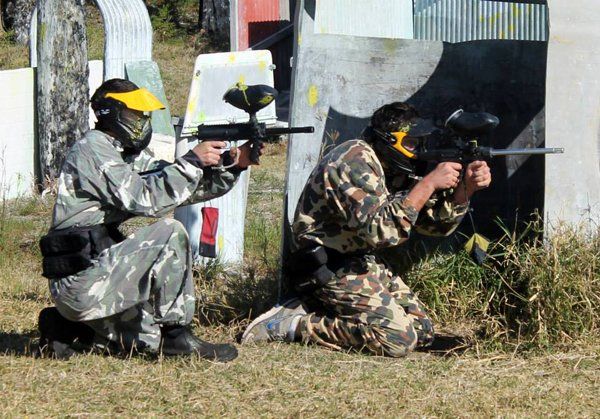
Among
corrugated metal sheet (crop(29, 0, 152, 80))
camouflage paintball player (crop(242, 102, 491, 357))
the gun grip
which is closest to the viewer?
the gun grip

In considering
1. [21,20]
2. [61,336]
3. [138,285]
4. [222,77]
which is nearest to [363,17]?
[222,77]

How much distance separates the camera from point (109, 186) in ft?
16.0

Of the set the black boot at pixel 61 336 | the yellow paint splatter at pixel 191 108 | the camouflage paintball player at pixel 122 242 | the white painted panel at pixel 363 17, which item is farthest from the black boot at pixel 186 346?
the white painted panel at pixel 363 17

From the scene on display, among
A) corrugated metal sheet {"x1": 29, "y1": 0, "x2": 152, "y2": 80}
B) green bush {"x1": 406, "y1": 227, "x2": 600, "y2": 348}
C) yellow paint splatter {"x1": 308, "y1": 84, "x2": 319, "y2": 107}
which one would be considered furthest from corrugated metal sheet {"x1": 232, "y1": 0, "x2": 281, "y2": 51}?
green bush {"x1": 406, "y1": 227, "x2": 600, "y2": 348}

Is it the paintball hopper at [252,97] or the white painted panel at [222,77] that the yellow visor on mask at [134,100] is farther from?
the white painted panel at [222,77]

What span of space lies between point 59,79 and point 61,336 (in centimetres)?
518

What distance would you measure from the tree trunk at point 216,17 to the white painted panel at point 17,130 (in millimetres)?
9037

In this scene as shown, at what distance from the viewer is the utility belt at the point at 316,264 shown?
5.46m

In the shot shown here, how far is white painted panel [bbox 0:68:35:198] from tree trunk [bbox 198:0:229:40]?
9.04m

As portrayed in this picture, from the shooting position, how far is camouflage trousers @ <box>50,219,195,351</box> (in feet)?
16.3

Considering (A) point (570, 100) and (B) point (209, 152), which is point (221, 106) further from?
(A) point (570, 100)

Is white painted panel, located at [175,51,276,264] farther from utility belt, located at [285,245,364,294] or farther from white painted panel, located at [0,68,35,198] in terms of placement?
white painted panel, located at [0,68,35,198]

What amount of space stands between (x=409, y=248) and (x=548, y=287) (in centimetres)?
109

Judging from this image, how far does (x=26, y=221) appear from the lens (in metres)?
8.84
